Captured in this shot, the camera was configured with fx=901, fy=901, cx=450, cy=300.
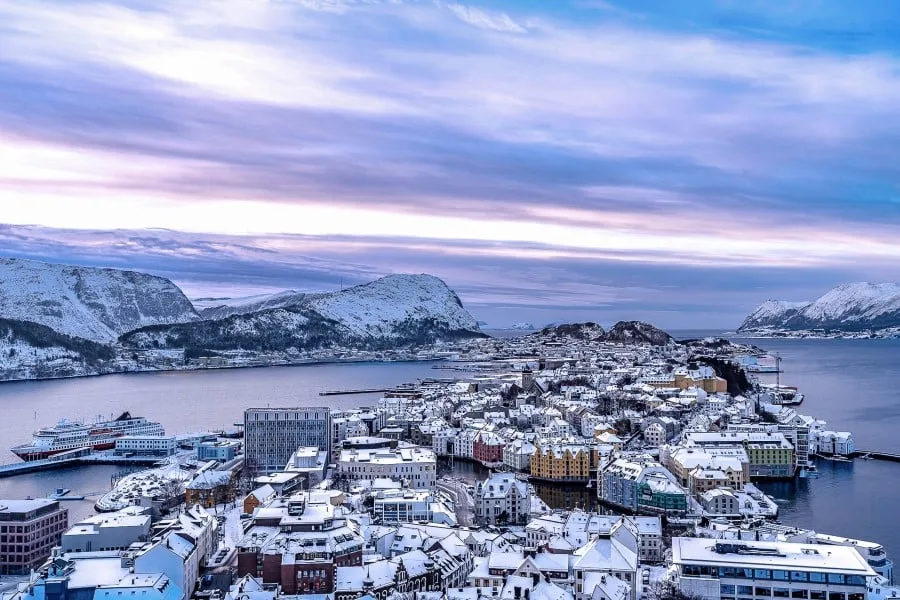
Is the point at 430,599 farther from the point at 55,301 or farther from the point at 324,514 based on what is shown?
the point at 55,301

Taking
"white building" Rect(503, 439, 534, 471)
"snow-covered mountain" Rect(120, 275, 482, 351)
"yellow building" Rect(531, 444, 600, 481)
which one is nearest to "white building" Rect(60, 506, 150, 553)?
"yellow building" Rect(531, 444, 600, 481)

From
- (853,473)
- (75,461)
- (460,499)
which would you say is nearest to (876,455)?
(853,473)

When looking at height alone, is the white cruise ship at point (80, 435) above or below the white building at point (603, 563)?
below

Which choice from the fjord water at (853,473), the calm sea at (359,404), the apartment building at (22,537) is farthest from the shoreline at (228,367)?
the apartment building at (22,537)

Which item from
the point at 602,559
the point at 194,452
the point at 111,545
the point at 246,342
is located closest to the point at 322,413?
the point at 194,452

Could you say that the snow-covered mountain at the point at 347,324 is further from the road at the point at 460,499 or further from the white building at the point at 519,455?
the road at the point at 460,499

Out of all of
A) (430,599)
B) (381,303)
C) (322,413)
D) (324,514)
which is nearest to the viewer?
→ (430,599)
